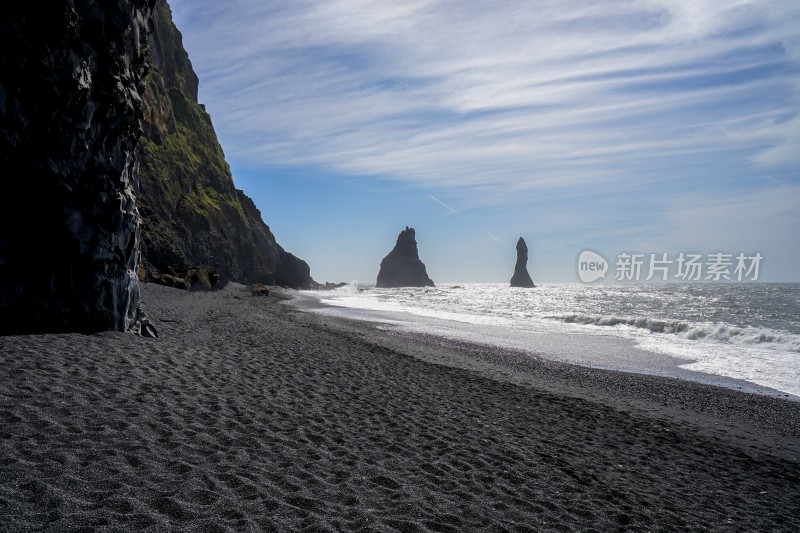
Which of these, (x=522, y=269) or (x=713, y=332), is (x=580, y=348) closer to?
(x=713, y=332)

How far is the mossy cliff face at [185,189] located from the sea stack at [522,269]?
123325mm

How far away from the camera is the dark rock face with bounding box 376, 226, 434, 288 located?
623 ft

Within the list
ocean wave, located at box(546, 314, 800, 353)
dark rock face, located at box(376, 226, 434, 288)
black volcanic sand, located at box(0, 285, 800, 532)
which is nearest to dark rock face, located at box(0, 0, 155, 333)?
→ black volcanic sand, located at box(0, 285, 800, 532)

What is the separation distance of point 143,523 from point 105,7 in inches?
624

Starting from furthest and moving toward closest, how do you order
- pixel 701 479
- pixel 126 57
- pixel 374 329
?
pixel 374 329, pixel 126 57, pixel 701 479

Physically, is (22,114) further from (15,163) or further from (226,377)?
(226,377)

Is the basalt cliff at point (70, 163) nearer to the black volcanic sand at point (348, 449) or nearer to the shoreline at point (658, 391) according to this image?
the black volcanic sand at point (348, 449)

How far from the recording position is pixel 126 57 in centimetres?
1633

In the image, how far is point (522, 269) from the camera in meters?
197

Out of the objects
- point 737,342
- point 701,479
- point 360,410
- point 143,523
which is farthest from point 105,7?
point 737,342

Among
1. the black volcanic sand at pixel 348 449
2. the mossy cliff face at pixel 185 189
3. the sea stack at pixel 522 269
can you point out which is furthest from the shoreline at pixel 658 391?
the sea stack at pixel 522 269

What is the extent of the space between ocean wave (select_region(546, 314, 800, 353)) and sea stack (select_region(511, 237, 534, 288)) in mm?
157134

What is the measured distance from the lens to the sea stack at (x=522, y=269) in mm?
195125

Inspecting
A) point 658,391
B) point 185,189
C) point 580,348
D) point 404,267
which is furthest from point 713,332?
point 404,267
